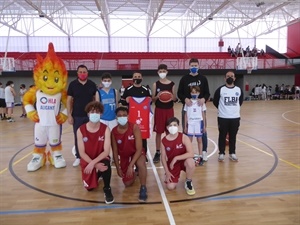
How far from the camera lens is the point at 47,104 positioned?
16.2ft

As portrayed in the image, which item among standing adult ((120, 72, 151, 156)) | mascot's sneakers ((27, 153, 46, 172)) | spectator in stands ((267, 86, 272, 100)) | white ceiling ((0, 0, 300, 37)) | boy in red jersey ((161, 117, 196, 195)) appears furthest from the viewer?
white ceiling ((0, 0, 300, 37))

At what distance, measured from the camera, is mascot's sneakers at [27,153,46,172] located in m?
4.91

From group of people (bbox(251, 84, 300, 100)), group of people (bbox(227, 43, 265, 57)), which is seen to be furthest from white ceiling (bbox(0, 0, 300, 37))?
group of people (bbox(251, 84, 300, 100))

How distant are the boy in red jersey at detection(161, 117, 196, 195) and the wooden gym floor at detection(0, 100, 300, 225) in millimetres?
169

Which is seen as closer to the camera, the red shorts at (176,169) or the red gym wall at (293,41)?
the red shorts at (176,169)

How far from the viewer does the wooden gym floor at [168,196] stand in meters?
3.19

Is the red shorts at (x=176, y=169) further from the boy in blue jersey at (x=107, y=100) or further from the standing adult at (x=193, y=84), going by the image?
the boy in blue jersey at (x=107, y=100)

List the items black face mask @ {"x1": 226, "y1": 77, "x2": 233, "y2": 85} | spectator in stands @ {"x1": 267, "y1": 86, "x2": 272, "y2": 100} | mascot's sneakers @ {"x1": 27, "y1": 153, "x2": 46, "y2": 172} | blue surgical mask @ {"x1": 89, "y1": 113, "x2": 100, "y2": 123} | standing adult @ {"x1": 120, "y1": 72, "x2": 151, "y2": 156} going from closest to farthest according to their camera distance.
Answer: blue surgical mask @ {"x1": 89, "y1": 113, "x2": 100, "y2": 123}, standing adult @ {"x1": 120, "y1": 72, "x2": 151, "y2": 156}, mascot's sneakers @ {"x1": 27, "y1": 153, "x2": 46, "y2": 172}, black face mask @ {"x1": 226, "y1": 77, "x2": 233, "y2": 85}, spectator in stands @ {"x1": 267, "y1": 86, "x2": 272, "y2": 100}

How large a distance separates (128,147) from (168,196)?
877mm

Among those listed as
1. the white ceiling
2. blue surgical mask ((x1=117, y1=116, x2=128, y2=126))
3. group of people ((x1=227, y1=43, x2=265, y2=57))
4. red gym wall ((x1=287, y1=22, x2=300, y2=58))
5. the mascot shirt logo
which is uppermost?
the white ceiling

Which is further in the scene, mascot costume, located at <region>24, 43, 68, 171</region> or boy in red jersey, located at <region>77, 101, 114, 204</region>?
mascot costume, located at <region>24, 43, 68, 171</region>

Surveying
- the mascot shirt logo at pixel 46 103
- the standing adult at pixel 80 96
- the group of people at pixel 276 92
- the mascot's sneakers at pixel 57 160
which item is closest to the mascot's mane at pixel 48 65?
the mascot shirt logo at pixel 46 103

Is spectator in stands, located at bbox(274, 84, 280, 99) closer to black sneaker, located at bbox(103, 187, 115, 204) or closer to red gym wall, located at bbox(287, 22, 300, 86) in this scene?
red gym wall, located at bbox(287, 22, 300, 86)

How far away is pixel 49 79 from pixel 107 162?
85.6 inches
